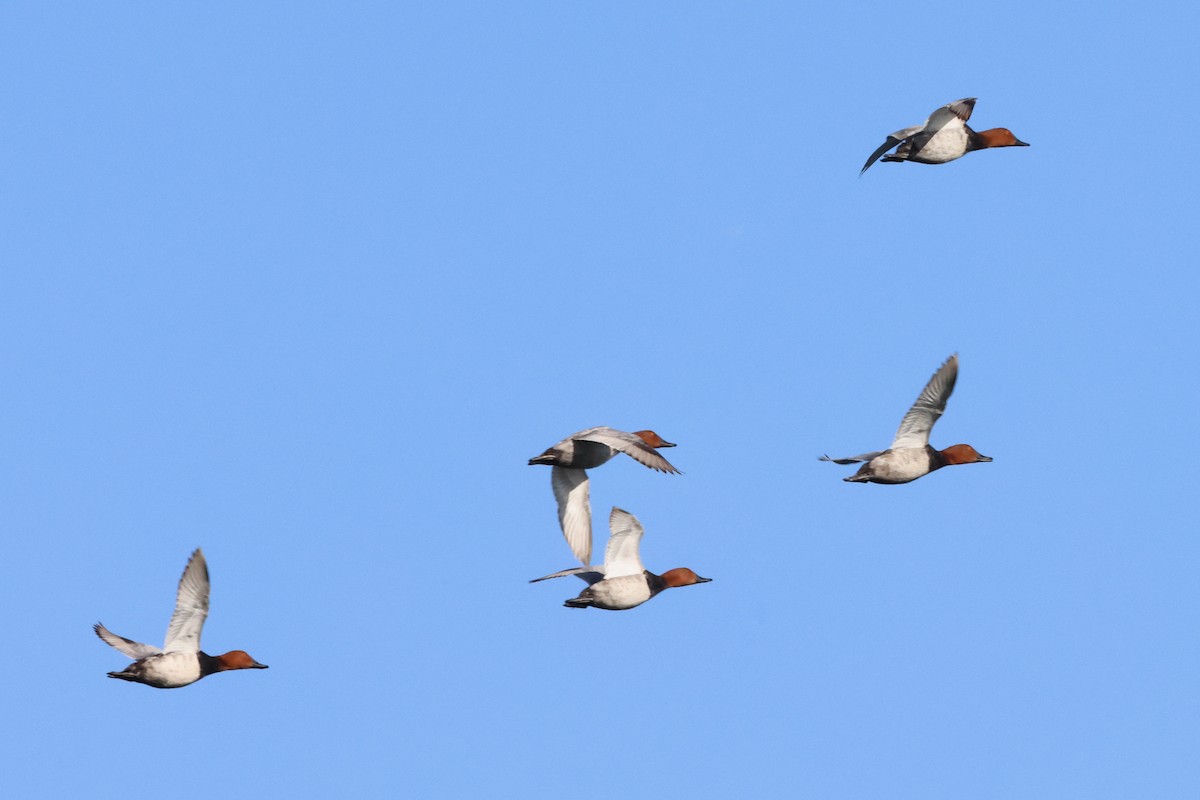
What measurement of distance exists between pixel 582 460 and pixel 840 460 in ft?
12.8

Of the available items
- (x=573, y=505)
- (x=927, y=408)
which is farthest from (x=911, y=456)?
(x=573, y=505)

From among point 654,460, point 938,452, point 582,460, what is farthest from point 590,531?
point 938,452

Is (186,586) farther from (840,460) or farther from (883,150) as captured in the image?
(883,150)

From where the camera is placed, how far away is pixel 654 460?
2466cm

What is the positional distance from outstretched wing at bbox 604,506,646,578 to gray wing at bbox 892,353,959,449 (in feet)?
13.5

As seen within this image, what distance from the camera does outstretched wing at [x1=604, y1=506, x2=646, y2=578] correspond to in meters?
26.0

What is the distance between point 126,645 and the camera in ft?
84.0

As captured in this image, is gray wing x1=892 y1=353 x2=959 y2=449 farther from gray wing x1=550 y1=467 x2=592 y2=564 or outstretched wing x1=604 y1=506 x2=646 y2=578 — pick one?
gray wing x1=550 y1=467 x2=592 y2=564

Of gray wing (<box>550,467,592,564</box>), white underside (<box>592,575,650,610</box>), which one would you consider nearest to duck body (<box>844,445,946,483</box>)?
white underside (<box>592,575,650,610</box>)

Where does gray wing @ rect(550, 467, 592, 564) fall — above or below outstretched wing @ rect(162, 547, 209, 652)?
above

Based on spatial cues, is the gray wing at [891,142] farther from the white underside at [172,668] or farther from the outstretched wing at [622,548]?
the white underside at [172,668]

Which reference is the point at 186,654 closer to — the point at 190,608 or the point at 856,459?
the point at 190,608

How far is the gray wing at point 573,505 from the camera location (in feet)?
88.1

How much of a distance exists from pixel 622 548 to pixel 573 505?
4.63ft
